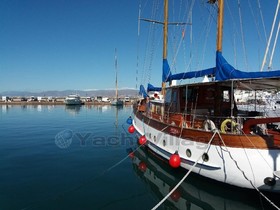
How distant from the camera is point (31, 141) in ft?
63.5

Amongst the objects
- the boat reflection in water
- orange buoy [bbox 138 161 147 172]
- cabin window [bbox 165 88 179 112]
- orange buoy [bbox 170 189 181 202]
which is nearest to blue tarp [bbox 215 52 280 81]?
cabin window [bbox 165 88 179 112]

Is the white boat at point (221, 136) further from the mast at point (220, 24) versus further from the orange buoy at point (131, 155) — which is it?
the orange buoy at point (131, 155)

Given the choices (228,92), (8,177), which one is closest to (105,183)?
(8,177)

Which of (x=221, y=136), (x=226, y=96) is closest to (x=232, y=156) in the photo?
(x=221, y=136)

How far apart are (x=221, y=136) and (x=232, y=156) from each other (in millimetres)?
747

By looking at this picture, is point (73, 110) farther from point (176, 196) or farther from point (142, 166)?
point (176, 196)

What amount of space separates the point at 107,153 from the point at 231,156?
888cm

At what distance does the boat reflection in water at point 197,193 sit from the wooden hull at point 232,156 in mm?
503

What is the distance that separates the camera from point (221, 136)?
8617 mm

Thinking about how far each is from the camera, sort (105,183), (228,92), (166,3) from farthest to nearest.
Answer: (166,3) → (228,92) → (105,183)

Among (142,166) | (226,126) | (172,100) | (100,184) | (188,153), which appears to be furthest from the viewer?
(172,100)

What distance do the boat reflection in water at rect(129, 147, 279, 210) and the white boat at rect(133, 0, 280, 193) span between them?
482 mm

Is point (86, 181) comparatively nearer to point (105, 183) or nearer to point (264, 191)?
point (105, 183)

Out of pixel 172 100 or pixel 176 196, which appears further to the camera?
pixel 172 100
